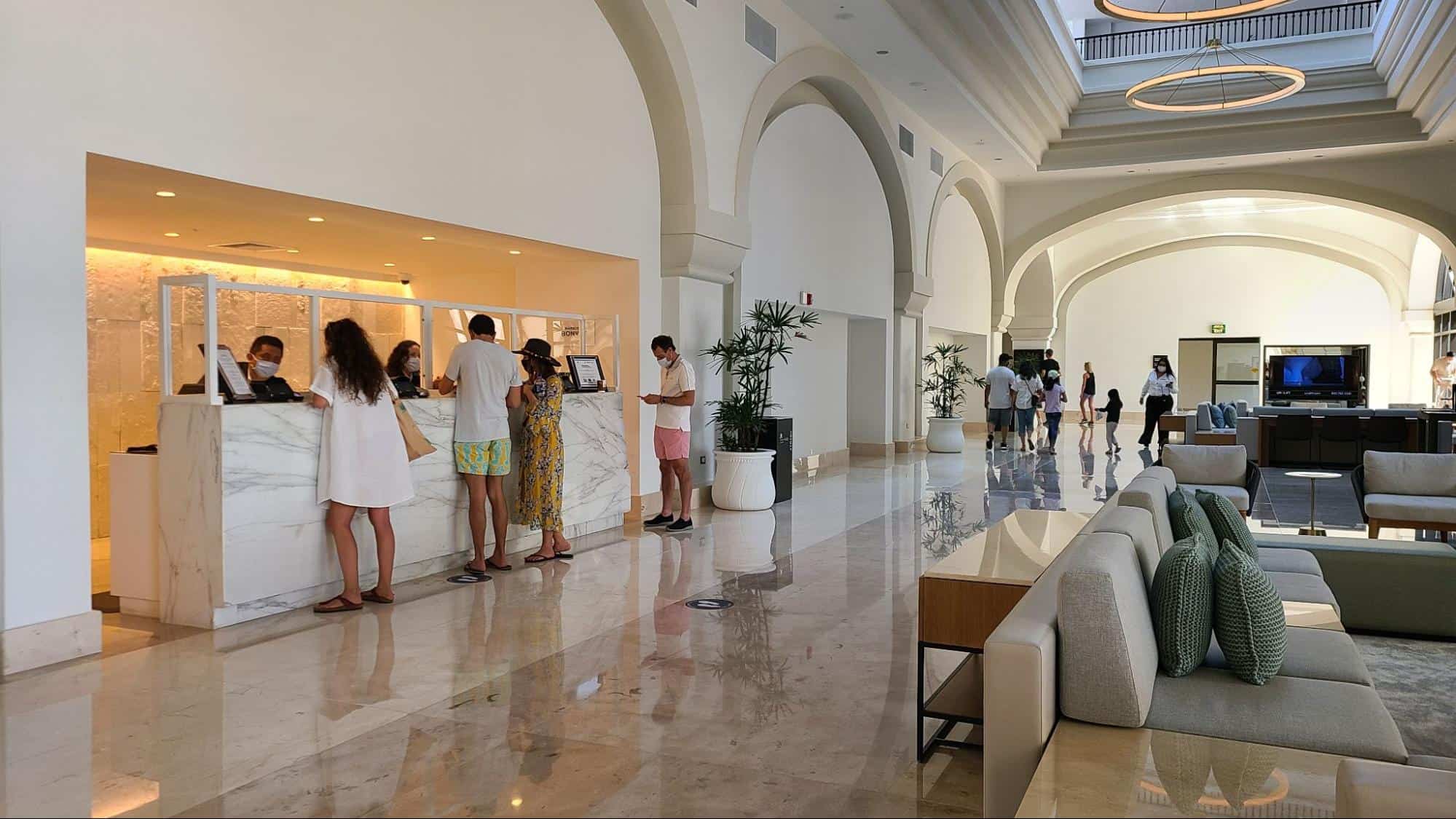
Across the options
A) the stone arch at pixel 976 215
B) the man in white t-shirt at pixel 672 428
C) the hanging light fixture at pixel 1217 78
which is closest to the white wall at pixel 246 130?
the man in white t-shirt at pixel 672 428

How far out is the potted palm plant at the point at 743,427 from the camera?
9.38m

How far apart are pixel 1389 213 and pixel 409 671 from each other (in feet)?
62.0

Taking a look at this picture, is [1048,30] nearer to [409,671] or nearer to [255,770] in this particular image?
[409,671]

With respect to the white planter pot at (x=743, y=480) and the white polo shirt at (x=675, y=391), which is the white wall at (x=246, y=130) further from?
the white planter pot at (x=743, y=480)

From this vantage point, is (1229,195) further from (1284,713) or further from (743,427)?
(1284,713)

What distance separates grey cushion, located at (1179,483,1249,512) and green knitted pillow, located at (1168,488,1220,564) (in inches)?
111

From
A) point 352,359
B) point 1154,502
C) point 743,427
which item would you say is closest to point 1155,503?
point 1154,502

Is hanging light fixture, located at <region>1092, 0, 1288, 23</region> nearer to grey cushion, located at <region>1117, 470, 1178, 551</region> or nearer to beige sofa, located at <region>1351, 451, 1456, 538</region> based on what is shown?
beige sofa, located at <region>1351, 451, 1456, 538</region>

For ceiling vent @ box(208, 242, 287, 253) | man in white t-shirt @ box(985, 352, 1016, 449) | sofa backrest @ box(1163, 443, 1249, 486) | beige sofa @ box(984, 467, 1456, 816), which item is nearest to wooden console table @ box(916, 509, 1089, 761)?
beige sofa @ box(984, 467, 1456, 816)

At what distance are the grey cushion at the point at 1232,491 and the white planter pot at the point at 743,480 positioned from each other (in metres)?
3.54

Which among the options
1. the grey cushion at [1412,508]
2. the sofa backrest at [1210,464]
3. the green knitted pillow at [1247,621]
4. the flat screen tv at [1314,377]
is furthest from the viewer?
the flat screen tv at [1314,377]

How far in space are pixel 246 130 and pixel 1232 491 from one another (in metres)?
7.10

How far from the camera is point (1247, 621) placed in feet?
10.3

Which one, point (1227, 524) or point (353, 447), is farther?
point (353, 447)
